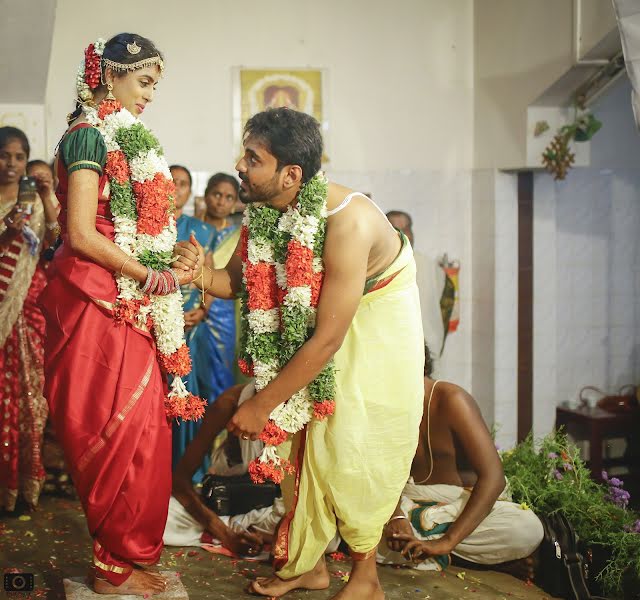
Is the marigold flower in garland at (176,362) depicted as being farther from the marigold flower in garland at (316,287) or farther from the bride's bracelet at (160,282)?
the marigold flower in garland at (316,287)

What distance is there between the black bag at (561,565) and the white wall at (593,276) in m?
2.94

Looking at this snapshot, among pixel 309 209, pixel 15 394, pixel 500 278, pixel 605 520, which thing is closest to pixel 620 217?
pixel 500 278

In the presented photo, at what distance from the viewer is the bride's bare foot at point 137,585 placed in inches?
134

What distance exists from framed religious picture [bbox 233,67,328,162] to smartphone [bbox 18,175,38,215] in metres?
2.10

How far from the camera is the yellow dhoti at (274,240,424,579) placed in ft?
11.7

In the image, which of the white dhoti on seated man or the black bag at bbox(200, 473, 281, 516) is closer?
the white dhoti on seated man

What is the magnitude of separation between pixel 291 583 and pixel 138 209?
183cm

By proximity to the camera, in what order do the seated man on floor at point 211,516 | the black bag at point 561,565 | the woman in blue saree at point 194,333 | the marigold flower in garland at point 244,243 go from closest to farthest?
the marigold flower in garland at point 244,243 < the black bag at point 561,565 < the seated man on floor at point 211,516 < the woman in blue saree at point 194,333

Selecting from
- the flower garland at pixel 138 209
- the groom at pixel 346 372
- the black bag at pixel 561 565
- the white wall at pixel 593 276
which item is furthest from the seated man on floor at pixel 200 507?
→ the white wall at pixel 593 276

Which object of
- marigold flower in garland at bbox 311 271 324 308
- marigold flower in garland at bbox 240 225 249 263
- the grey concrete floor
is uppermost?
marigold flower in garland at bbox 240 225 249 263

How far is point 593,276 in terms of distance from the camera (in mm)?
7281

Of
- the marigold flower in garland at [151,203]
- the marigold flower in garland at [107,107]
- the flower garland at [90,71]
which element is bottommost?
the marigold flower in garland at [151,203]

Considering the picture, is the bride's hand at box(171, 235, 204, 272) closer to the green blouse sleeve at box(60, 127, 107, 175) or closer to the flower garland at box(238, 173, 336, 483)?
the flower garland at box(238, 173, 336, 483)

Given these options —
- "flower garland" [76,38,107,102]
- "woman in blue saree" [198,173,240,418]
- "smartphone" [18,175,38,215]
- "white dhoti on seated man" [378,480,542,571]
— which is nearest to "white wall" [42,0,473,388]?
"woman in blue saree" [198,173,240,418]
